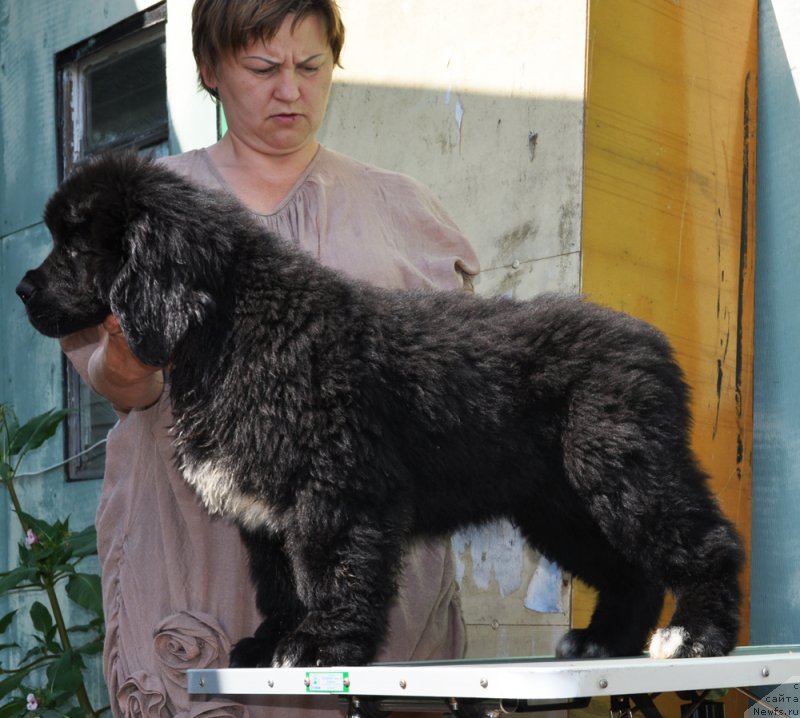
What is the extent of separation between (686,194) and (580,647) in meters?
1.93

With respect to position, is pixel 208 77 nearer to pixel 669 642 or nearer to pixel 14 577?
pixel 669 642

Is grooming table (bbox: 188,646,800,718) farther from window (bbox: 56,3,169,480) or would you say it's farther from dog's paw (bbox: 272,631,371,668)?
window (bbox: 56,3,169,480)

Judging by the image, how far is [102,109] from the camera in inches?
263

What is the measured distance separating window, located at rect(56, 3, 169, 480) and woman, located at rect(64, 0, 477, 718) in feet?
10.5

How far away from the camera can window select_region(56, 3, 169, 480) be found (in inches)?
248

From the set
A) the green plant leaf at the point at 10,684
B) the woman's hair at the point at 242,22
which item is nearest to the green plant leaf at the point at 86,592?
the green plant leaf at the point at 10,684

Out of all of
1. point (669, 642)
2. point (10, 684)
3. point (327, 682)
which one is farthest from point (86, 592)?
point (669, 642)

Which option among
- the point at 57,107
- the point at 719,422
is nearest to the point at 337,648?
the point at 719,422

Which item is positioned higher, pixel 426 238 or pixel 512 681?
pixel 426 238

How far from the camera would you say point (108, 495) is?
123 inches

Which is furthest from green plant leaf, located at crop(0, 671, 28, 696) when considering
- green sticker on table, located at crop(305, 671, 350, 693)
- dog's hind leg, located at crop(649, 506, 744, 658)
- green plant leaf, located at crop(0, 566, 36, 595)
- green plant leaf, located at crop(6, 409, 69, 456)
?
dog's hind leg, located at crop(649, 506, 744, 658)

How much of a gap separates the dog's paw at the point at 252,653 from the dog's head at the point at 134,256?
Answer: 2.23 feet

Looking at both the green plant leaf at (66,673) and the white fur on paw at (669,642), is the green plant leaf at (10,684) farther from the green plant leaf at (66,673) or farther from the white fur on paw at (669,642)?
the white fur on paw at (669,642)

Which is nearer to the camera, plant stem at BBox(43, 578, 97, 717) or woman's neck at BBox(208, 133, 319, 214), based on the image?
woman's neck at BBox(208, 133, 319, 214)
